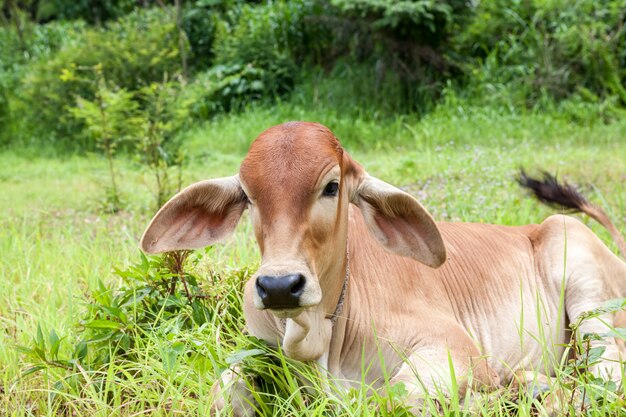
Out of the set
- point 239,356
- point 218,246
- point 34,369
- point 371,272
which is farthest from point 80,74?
point 239,356

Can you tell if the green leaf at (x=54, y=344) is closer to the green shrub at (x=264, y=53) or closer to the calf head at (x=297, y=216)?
the calf head at (x=297, y=216)

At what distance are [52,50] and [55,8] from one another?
388 centimetres

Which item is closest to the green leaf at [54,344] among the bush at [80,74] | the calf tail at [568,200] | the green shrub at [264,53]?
the calf tail at [568,200]

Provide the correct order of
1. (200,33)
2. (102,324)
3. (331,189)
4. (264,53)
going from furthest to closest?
(200,33), (264,53), (102,324), (331,189)

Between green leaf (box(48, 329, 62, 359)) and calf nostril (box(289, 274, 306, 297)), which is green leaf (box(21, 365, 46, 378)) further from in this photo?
calf nostril (box(289, 274, 306, 297))

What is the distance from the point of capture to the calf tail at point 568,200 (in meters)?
3.21

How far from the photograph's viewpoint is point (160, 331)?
2.62 m

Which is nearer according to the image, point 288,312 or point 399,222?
point 288,312

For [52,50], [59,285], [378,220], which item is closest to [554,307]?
[378,220]

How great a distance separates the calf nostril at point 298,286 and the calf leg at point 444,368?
1.52 feet

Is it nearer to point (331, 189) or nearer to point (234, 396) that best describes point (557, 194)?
point (331, 189)

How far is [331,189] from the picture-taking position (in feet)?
6.89

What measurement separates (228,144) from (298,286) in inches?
249

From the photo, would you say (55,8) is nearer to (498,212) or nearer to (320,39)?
(320,39)
